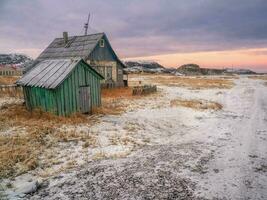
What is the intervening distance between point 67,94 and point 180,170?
30.9 ft

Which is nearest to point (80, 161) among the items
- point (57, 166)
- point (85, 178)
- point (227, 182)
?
point (57, 166)

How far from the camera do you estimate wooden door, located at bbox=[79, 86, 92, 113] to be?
1688 centimetres

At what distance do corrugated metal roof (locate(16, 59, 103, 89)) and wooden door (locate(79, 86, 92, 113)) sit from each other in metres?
1.58

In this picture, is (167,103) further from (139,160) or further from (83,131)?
(139,160)

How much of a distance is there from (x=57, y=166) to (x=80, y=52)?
2150 centimetres

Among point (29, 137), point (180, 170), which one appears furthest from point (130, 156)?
point (29, 137)

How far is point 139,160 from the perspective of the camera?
9789 mm

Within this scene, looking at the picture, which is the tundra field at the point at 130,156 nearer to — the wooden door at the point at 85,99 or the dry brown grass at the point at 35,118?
the dry brown grass at the point at 35,118

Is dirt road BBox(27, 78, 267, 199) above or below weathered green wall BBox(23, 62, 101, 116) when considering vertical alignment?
below

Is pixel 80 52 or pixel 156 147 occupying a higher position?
pixel 80 52

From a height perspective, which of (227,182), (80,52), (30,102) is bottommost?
(227,182)

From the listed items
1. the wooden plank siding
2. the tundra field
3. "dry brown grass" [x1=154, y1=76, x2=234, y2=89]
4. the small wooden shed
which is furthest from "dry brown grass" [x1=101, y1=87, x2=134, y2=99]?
"dry brown grass" [x1=154, y1=76, x2=234, y2=89]

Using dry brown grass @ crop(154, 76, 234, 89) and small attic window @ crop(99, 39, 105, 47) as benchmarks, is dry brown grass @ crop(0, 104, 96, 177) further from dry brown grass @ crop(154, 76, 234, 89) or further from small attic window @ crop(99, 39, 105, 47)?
dry brown grass @ crop(154, 76, 234, 89)

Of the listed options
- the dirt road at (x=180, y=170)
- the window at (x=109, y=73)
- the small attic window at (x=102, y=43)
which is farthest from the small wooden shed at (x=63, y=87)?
the window at (x=109, y=73)
